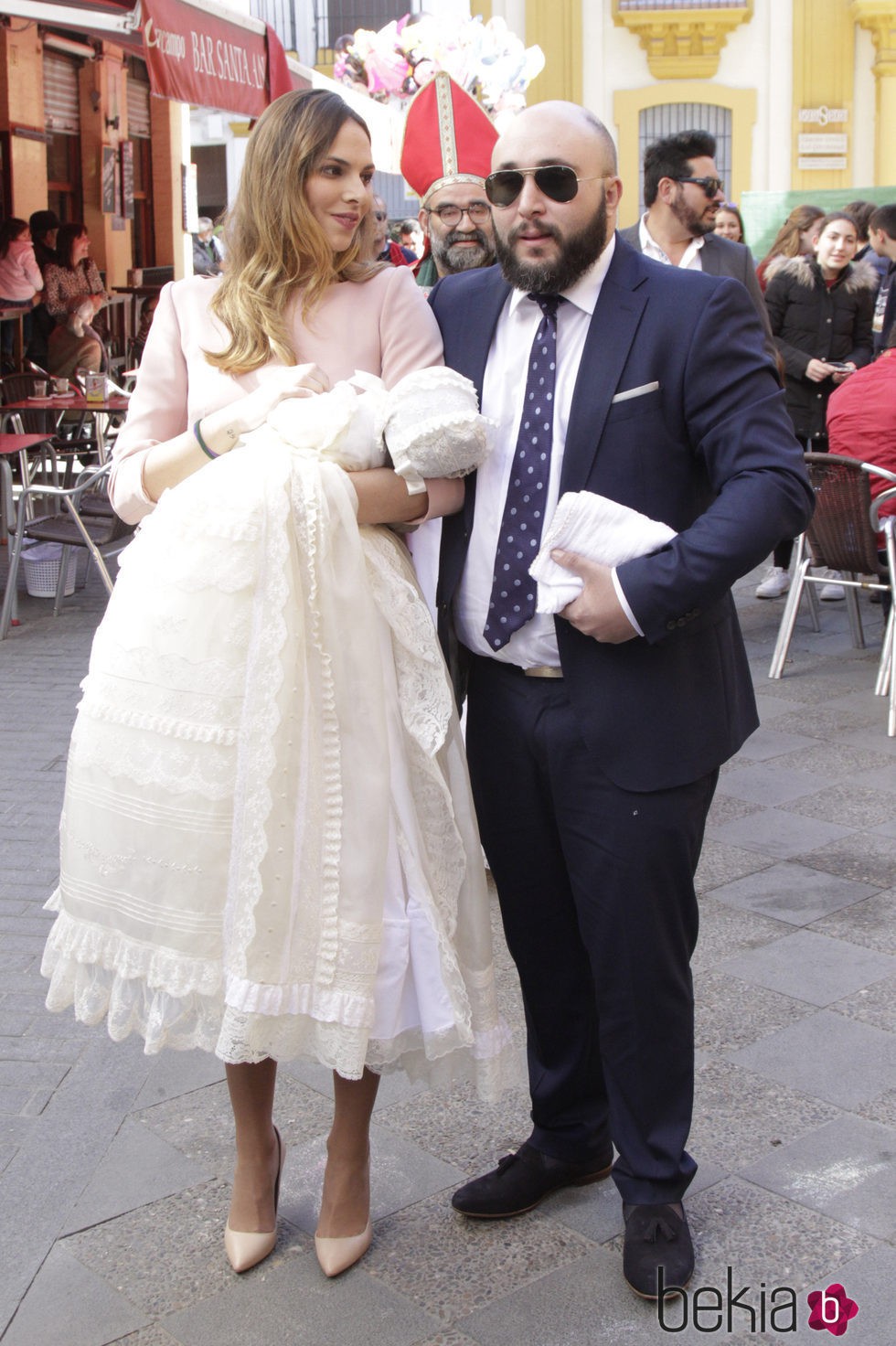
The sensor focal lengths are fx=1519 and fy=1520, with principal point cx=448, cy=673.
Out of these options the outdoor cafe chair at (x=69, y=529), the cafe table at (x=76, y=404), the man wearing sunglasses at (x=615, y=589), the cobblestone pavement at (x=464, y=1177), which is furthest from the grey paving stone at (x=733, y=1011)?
the cafe table at (x=76, y=404)

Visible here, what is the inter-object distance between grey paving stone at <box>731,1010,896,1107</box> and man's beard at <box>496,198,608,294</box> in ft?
5.94

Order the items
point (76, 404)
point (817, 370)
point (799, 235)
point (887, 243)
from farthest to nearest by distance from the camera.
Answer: point (76, 404) < point (799, 235) < point (817, 370) < point (887, 243)

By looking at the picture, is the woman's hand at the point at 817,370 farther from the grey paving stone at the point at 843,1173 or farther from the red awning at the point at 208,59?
the grey paving stone at the point at 843,1173

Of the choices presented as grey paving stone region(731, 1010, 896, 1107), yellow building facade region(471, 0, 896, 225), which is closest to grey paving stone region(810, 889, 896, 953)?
grey paving stone region(731, 1010, 896, 1107)

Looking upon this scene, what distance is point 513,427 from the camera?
2564mm

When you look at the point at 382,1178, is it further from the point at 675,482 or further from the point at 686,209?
the point at 686,209

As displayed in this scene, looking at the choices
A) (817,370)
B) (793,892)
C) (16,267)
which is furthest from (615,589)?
(16,267)

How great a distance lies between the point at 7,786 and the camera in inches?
214

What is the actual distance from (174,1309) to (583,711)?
1215mm

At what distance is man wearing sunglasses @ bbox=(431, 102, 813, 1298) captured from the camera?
2.40m

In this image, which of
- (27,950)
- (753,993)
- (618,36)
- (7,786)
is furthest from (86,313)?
(618,36)

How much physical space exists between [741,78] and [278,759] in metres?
25.5

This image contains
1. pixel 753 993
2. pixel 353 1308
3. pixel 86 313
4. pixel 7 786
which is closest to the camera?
pixel 353 1308

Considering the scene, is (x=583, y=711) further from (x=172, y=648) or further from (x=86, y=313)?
(x=86, y=313)
